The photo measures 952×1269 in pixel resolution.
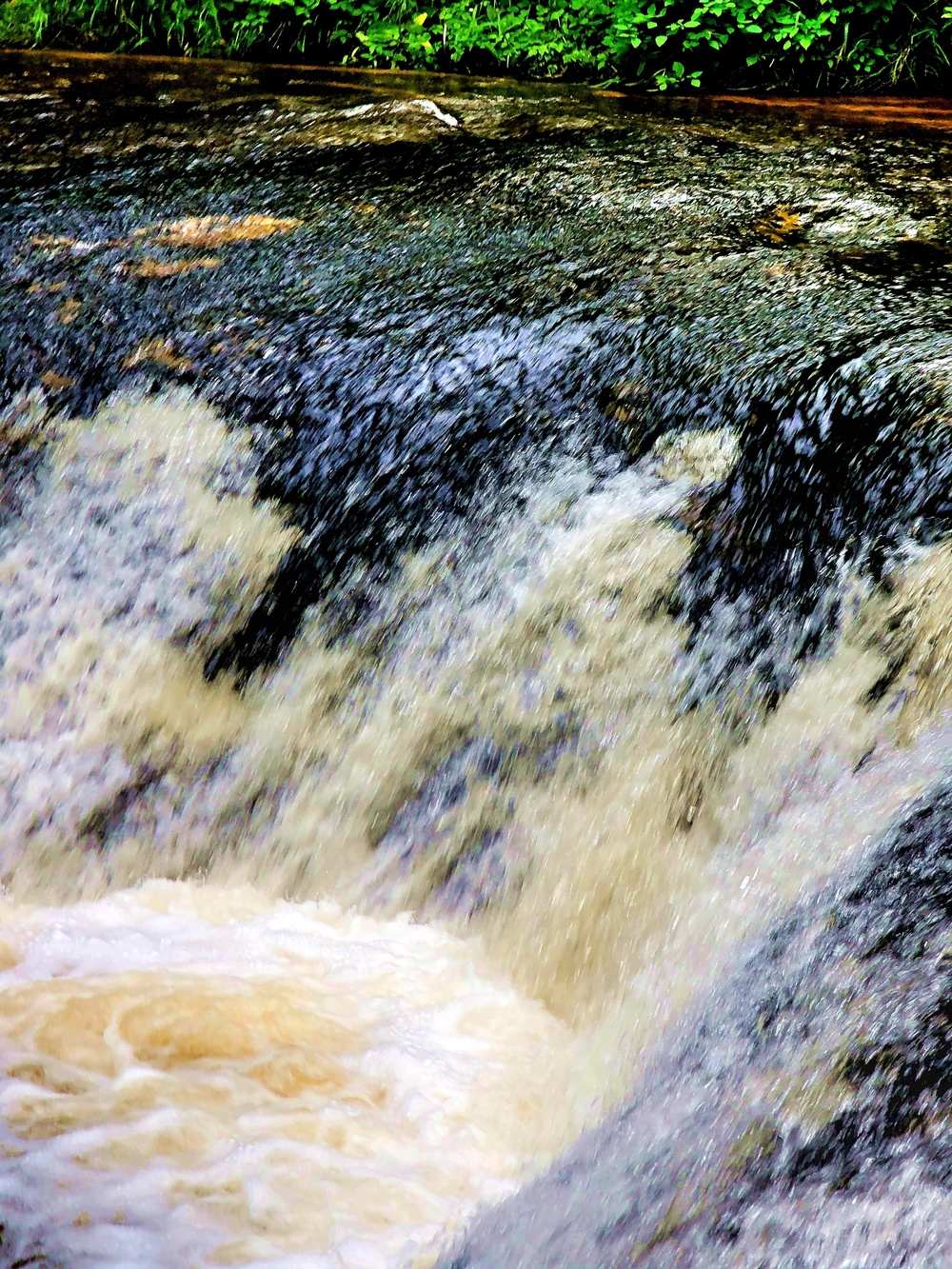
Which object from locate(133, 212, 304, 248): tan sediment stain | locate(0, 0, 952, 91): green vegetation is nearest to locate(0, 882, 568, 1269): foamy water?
locate(133, 212, 304, 248): tan sediment stain

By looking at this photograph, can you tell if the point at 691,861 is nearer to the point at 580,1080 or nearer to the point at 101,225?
the point at 580,1080

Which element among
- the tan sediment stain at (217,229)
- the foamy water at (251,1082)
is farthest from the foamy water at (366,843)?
the tan sediment stain at (217,229)

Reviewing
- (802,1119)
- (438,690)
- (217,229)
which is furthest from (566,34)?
(802,1119)

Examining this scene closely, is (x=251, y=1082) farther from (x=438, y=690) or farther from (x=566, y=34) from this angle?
(x=566, y=34)

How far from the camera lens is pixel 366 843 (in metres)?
2.64

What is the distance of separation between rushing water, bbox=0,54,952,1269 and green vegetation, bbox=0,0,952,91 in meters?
2.35

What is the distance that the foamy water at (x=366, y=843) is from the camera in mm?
1998

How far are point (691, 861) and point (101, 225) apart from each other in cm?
334

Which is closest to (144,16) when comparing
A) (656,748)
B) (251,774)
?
(251,774)

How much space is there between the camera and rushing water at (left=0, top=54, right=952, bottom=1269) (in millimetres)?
1992

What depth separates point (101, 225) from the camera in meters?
4.30

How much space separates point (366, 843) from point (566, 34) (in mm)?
5340

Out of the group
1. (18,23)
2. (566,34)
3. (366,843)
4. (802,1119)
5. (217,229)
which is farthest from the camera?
(18,23)

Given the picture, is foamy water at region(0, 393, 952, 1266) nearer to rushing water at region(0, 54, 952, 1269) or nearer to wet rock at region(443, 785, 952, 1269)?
rushing water at region(0, 54, 952, 1269)
